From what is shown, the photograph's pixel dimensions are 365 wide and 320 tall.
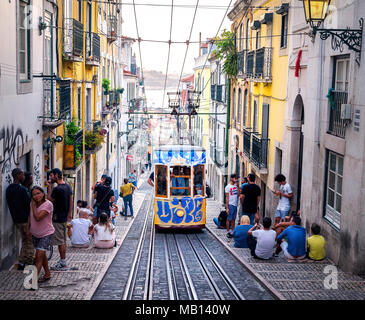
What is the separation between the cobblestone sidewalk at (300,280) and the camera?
28.2ft

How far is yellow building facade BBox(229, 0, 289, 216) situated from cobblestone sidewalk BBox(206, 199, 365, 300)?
7.17 metres

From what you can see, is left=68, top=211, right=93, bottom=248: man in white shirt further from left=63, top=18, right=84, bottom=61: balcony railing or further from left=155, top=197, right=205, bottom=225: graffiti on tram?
left=63, top=18, right=84, bottom=61: balcony railing

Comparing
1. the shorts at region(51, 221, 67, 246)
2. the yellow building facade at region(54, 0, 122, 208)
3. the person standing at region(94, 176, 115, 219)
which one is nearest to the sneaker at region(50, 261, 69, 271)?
the shorts at region(51, 221, 67, 246)

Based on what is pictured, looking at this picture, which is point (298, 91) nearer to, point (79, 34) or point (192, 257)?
point (192, 257)

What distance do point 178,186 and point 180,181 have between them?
0.55 feet

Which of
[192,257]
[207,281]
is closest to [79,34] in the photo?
[192,257]

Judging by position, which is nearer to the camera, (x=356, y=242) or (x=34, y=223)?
(x=34, y=223)

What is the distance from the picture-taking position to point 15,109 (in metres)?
10.7

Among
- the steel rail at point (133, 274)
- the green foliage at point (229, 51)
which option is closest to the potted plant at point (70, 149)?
the steel rail at point (133, 274)

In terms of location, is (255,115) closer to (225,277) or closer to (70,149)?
(70,149)

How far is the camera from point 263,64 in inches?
790

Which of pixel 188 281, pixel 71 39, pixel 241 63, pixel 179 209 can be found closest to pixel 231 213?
pixel 179 209

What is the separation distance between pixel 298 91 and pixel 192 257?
5.82 metres

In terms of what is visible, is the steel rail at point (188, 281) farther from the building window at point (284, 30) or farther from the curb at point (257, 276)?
the building window at point (284, 30)
